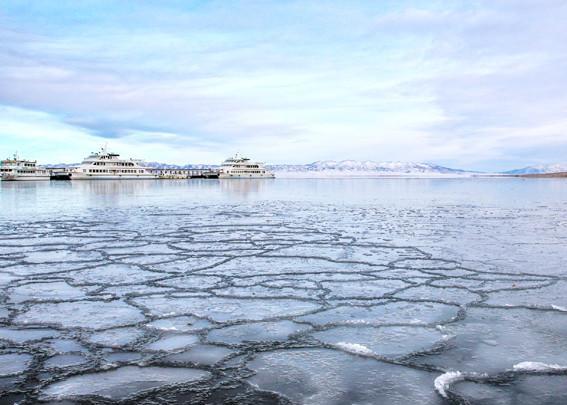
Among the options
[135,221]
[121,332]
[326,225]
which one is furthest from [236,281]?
[135,221]

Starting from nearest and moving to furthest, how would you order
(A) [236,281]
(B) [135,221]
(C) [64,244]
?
1. (A) [236,281]
2. (C) [64,244]
3. (B) [135,221]

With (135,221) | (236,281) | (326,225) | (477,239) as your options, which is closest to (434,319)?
(236,281)

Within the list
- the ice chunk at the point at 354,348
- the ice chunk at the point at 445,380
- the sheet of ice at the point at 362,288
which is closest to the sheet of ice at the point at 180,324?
the ice chunk at the point at 354,348

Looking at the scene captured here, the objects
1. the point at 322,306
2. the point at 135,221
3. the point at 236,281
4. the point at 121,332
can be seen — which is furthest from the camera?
the point at 135,221

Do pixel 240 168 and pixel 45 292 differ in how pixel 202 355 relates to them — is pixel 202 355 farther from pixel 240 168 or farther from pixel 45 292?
pixel 240 168

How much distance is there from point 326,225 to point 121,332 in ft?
32.6

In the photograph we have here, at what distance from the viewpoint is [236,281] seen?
22.4 ft

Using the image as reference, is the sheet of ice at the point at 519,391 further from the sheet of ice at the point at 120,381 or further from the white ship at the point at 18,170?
the white ship at the point at 18,170

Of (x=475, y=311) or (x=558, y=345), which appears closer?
(x=558, y=345)

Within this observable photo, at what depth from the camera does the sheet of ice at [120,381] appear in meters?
3.34

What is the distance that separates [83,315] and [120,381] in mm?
1869

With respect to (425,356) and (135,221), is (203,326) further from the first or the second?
(135,221)

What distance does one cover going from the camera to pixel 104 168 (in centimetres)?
8425

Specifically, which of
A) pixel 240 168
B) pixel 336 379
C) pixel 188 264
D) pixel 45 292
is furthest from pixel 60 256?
pixel 240 168
